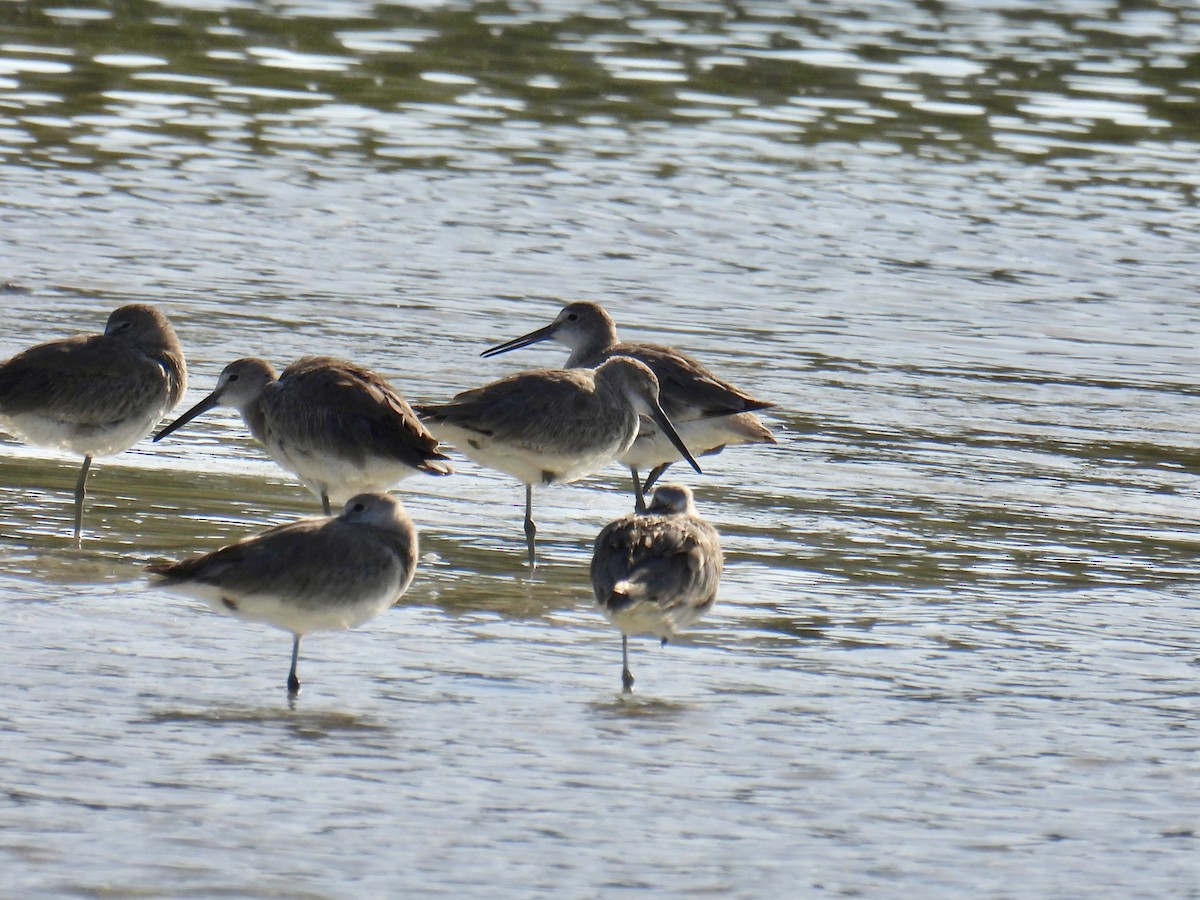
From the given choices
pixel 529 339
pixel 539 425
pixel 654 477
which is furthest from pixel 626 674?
pixel 529 339

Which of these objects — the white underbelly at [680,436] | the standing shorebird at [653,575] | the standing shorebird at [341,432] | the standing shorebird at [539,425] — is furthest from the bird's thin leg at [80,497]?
the white underbelly at [680,436]

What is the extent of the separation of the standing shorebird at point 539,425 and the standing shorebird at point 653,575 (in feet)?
4.84

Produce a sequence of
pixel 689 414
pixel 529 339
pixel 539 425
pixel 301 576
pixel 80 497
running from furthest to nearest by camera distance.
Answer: pixel 529 339, pixel 689 414, pixel 539 425, pixel 80 497, pixel 301 576

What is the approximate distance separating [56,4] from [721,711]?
20.9m

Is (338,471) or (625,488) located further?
(625,488)

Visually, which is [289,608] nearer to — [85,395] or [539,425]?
[539,425]

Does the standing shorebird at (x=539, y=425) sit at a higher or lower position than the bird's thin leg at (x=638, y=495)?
higher

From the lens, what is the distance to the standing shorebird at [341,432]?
905cm

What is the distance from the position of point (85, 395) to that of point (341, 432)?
1.24 meters

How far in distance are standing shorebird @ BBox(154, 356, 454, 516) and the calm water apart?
377mm

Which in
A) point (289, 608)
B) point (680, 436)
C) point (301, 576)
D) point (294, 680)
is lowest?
point (680, 436)

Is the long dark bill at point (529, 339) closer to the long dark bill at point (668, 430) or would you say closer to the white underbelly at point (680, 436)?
the white underbelly at point (680, 436)

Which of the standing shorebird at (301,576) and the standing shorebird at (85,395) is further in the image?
the standing shorebird at (85,395)

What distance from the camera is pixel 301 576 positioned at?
7.02 metres
